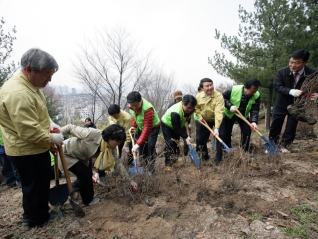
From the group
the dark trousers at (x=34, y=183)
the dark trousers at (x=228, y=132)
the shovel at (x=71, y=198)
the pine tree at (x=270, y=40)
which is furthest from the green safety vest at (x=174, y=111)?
the pine tree at (x=270, y=40)

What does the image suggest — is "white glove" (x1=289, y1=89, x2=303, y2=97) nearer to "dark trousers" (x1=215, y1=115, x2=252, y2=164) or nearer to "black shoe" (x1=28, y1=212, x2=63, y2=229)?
"dark trousers" (x1=215, y1=115, x2=252, y2=164)

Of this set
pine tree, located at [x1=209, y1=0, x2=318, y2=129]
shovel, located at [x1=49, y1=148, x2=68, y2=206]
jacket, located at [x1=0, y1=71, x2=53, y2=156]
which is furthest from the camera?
pine tree, located at [x1=209, y1=0, x2=318, y2=129]

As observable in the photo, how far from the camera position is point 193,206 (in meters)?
2.42

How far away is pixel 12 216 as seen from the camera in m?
2.54

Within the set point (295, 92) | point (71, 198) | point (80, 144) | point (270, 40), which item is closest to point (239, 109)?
point (295, 92)

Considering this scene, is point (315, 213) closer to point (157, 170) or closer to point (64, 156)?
point (157, 170)

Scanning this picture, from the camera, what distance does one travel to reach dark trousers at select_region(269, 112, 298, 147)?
3847 mm

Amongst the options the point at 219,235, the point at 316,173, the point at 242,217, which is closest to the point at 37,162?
the point at 219,235

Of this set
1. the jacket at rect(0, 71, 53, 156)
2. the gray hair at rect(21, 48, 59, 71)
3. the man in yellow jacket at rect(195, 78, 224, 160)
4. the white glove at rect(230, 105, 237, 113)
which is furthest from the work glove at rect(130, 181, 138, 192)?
the white glove at rect(230, 105, 237, 113)

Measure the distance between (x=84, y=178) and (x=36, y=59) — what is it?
1400 mm

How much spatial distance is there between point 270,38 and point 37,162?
9.92m

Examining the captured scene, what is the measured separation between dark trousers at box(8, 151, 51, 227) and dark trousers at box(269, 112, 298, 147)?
3752mm

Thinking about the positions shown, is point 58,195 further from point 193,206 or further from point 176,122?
point 176,122

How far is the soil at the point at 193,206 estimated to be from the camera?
2064 millimetres
